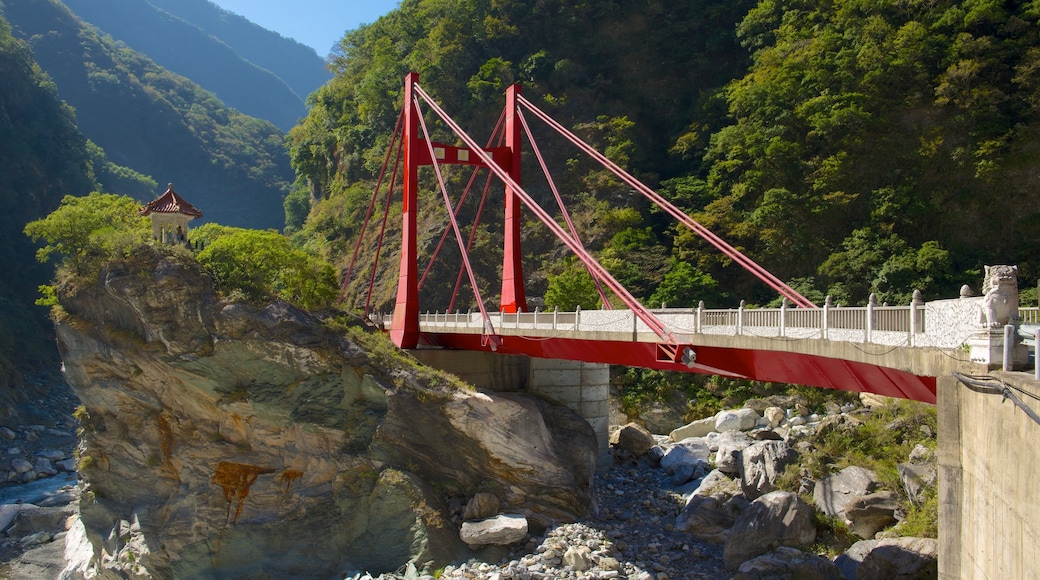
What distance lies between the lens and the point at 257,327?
2769cm

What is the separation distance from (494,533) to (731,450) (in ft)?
30.7

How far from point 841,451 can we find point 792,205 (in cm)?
1751

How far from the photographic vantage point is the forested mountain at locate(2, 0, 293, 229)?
11681 cm

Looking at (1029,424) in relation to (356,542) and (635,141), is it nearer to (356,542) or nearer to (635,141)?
(356,542)

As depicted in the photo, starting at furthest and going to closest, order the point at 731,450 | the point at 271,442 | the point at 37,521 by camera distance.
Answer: the point at 37,521, the point at 731,450, the point at 271,442

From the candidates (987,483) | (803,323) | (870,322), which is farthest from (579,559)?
(987,483)

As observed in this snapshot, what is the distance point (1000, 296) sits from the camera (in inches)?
381

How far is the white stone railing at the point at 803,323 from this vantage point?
36.4 feet

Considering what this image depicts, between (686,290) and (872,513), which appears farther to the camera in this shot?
(686,290)

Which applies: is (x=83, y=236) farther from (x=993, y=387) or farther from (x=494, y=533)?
(x=993, y=387)

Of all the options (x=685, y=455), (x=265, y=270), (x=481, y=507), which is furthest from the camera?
(x=685, y=455)

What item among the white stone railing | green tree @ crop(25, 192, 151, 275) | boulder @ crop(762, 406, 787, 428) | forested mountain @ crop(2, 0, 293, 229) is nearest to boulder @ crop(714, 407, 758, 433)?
boulder @ crop(762, 406, 787, 428)

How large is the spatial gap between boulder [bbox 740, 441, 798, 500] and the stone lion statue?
16.8 meters

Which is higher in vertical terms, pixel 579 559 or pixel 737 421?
pixel 737 421
